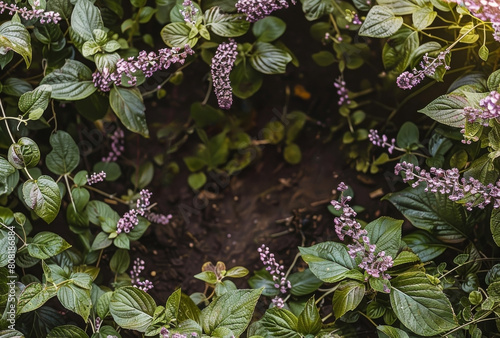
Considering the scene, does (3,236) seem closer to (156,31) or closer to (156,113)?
(156,113)

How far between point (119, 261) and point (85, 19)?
59cm

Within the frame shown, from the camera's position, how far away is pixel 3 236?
1.03 metres

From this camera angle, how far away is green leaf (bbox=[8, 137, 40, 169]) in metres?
0.99

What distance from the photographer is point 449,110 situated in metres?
0.97

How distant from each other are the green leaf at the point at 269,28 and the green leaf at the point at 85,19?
15.6 inches

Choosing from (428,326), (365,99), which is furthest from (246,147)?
(428,326)

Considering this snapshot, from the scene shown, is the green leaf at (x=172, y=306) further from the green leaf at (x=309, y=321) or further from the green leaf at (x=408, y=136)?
the green leaf at (x=408, y=136)

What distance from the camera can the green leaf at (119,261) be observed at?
1188 millimetres

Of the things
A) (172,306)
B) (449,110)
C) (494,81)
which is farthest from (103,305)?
(494,81)

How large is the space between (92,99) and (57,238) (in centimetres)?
35

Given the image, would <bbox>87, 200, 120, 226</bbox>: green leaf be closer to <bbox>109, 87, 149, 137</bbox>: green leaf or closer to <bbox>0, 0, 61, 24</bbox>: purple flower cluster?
<bbox>109, 87, 149, 137</bbox>: green leaf

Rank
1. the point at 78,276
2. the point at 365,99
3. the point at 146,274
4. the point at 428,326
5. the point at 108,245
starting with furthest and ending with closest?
the point at 365,99 < the point at 146,274 < the point at 108,245 < the point at 78,276 < the point at 428,326

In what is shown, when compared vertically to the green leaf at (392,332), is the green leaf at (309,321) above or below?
below

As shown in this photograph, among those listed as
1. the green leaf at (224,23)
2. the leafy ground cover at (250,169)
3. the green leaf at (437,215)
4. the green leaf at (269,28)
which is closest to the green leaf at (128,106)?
the leafy ground cover at (250,169)
